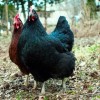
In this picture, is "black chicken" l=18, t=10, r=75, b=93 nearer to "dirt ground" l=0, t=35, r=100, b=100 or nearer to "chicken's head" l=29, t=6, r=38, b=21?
"chicken's head" l=29, t=6, r=38, b=21

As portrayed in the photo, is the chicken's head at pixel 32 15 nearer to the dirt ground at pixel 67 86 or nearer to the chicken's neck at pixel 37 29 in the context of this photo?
the chicken's neck at pixel 37 29

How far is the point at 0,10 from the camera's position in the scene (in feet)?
81.1

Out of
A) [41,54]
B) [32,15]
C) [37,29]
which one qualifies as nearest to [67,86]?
[41,54]

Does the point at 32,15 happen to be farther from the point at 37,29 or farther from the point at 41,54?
the point at 41,54

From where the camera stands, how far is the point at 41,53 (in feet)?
16.3

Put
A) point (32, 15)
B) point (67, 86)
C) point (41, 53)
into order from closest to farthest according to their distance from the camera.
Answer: point (41, 53), point (32, 15), point (67, 86)

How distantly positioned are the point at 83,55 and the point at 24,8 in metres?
16.4

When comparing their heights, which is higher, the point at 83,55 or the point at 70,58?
the point at 70,58

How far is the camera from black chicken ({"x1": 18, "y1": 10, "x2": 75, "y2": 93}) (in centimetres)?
500

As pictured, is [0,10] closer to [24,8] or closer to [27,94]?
[24,8]

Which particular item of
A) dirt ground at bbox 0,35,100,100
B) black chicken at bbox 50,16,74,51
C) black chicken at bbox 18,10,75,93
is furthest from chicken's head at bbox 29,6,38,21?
dirt ground at bbox 0,35,100,100

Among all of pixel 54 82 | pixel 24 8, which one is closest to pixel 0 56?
pixel 54 82

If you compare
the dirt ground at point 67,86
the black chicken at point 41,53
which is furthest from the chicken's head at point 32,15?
the dirt ground at point 67,86

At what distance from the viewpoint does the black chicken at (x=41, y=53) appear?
4996 millimetres
